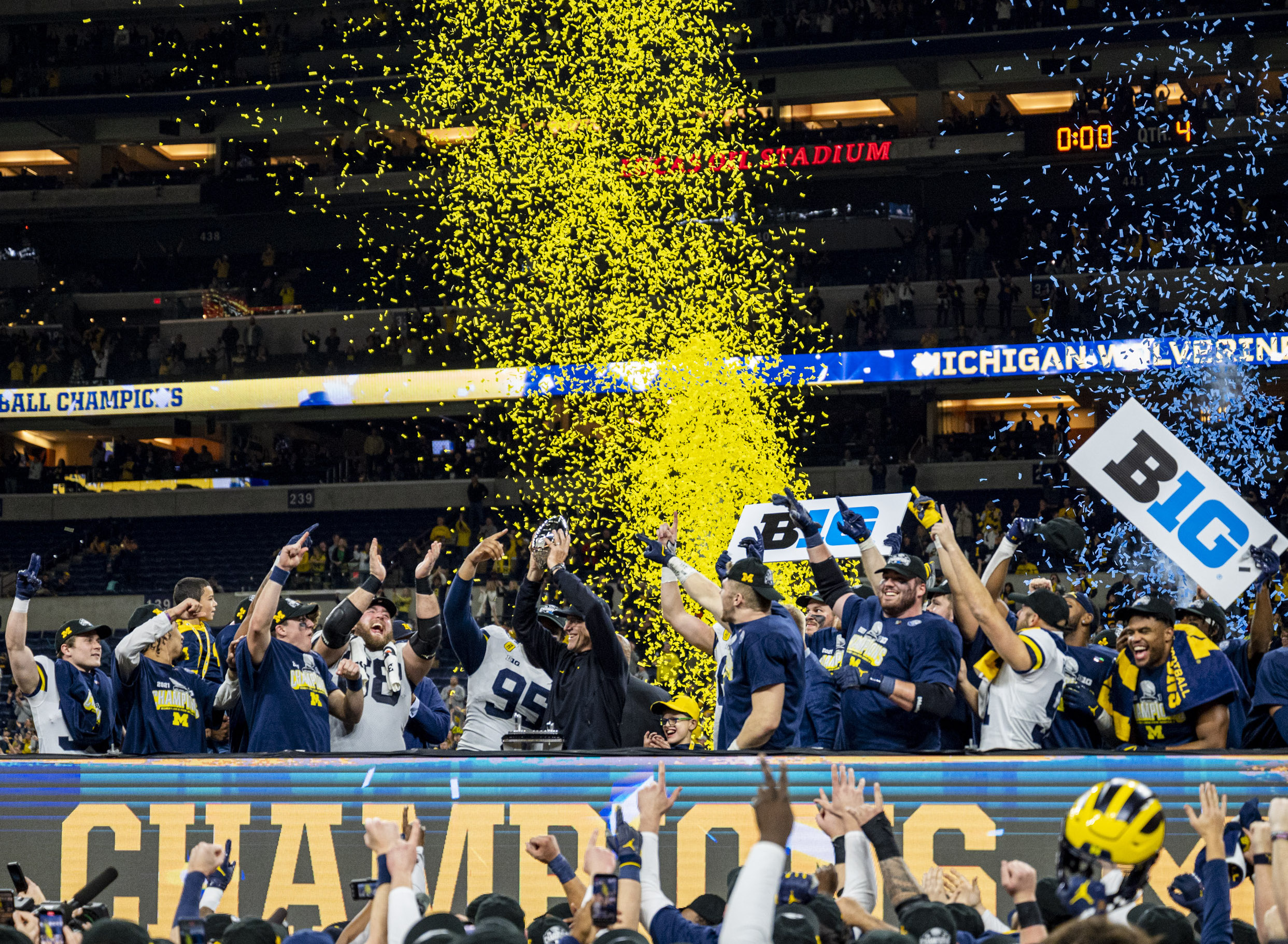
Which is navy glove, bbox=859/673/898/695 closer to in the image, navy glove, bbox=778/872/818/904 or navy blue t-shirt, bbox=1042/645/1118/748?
navy blue t-shirt, bbox=1042/645/1118/748

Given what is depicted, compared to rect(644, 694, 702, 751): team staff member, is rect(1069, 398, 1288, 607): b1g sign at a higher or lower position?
higher

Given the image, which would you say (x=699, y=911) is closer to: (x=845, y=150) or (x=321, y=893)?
(x=321, y=893)

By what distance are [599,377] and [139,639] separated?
22904mm

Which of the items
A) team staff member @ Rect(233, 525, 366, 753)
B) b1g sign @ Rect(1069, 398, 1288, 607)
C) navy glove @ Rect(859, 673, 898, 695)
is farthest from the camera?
b1g sign @ Rect(1069, 398, 1288, 607)

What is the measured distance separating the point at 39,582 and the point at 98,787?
1.14 meters

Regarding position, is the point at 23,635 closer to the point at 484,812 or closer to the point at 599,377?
the point at 484,812

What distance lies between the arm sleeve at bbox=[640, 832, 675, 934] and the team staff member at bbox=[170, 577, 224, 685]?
4665 mm

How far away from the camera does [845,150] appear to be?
36.6 m

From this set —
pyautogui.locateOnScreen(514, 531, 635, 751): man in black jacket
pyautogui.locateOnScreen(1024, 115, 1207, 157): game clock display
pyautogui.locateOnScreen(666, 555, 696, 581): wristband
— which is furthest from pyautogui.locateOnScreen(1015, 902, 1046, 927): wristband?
pyautogui.locateOnScreen(1024, 115, 1207, 157): game clock display

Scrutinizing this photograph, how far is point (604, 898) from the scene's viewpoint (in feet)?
12.5

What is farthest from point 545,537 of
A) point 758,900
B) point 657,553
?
point 758,900

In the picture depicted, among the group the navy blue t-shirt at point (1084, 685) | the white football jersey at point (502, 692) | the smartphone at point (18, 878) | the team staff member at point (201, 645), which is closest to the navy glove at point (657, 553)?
the white football jersey at point (502, 692)

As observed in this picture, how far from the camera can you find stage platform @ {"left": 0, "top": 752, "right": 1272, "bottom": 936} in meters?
6.66

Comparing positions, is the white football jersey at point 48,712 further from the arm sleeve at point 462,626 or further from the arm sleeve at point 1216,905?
the arm sleeve at point 1216,905
